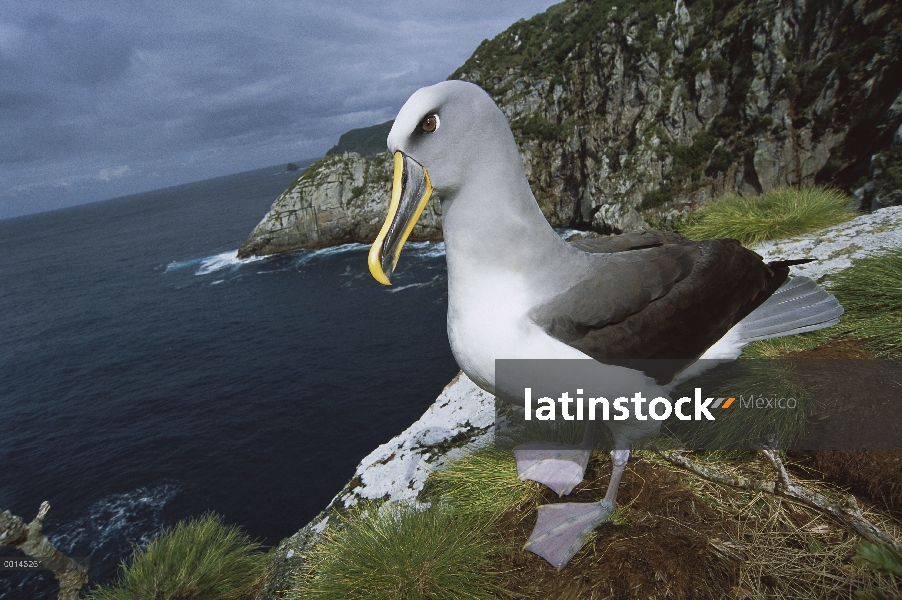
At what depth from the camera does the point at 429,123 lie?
8.48ft

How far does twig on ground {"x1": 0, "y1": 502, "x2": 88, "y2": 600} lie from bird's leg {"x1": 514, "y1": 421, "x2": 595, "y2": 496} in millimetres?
6304

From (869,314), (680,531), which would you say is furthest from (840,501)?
(869,314)

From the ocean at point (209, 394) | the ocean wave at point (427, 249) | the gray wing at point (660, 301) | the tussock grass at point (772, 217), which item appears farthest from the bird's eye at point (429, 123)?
the ocean wave at point (427, 249)

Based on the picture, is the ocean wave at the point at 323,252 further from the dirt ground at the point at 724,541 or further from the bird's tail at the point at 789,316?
the dirt ground at the point at 724,541

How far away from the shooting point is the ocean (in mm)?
21562

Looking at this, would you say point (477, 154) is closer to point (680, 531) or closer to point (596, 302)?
point (596, 302)

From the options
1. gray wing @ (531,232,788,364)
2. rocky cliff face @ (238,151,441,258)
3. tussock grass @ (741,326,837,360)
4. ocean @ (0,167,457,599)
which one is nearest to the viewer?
gray wing @ (531,232,788,364)

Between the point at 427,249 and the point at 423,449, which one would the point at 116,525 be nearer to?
the point at 423,449

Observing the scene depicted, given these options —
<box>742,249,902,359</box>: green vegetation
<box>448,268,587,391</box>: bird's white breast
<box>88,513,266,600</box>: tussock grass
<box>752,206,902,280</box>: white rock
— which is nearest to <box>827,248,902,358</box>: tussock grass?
<box>742,249,902,359</box>: green vegetation

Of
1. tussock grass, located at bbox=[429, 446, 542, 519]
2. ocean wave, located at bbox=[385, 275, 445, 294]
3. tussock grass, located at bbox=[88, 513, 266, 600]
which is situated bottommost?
ocean wave, located at bbox=[385, 275, 445, 294]

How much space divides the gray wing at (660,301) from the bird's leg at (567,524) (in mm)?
1000

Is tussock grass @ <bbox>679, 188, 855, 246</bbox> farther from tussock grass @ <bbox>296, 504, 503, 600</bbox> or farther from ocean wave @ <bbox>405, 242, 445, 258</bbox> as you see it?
ocean wave @ <bbox>405, 242, 445, 258</bbox>

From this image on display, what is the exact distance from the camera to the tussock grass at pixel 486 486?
3688 mm

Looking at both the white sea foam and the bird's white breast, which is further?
the white sea foam
